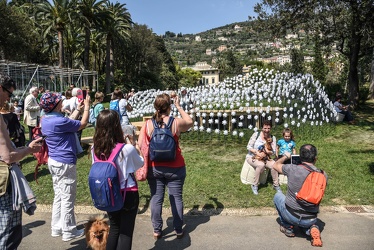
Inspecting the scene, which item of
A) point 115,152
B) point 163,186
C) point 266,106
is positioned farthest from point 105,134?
point 266,106

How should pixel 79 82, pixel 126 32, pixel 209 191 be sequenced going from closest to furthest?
1. pixel 209 191
2. pixel 79 82
3. pixel 126 32

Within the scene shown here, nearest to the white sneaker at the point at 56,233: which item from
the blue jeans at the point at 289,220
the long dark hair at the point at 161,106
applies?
the long dark hair at the point at 161,106

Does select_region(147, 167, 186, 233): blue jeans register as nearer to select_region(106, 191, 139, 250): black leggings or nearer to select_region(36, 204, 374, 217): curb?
select_region(106, 191, 139, 250): black leggings

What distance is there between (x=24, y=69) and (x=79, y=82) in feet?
26.3

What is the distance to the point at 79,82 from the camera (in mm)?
26828

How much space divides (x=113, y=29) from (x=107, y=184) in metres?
34.7

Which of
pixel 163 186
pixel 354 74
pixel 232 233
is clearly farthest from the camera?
pixel 354 74

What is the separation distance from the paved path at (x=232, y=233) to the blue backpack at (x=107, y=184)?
119cm

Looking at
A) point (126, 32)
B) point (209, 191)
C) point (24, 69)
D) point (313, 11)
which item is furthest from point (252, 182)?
point (126, 32)

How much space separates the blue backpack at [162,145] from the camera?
3.35 metres

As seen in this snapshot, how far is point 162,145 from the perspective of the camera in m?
3.35

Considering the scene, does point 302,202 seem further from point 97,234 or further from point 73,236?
point 73,236

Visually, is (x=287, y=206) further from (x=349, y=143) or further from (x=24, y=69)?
(x=24, y=69)

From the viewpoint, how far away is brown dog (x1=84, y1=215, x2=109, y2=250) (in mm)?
2811
